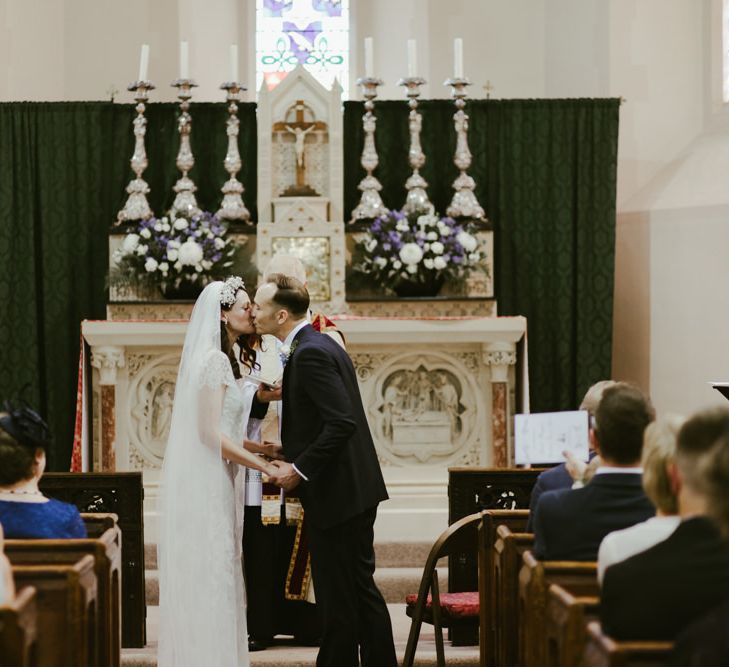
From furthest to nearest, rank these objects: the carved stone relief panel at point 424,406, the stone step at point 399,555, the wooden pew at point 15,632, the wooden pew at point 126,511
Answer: the carved stone relief panel at point 424,406, the stone step at point 399,555, the wooden pew at point 126,511, the wooden pew at point 15,632

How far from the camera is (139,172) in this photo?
29.8 ft

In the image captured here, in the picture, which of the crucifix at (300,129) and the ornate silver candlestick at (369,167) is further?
the crucifix at (300,129)

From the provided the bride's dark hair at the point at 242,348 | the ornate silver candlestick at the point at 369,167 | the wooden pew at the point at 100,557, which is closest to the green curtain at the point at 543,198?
the ornate silver candlestick at the point at 369,167

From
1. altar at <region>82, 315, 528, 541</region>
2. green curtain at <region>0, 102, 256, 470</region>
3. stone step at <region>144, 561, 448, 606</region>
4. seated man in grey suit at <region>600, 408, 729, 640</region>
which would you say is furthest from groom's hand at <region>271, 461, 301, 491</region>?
green curtain at <region>0, 102, 256, 470</region>

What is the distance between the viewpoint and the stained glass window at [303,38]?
1220 centimetres

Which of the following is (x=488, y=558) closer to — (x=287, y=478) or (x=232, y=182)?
(x=287, y=478)

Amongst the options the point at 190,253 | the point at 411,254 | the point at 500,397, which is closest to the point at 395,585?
the point at 500,397

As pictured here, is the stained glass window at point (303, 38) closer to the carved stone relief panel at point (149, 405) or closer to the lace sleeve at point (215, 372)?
the carved stone relief panel at point (149, 405)

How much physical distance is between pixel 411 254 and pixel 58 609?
5.19 m

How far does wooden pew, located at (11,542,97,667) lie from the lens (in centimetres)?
369

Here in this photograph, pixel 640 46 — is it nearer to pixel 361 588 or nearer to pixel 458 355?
pixel 458 355

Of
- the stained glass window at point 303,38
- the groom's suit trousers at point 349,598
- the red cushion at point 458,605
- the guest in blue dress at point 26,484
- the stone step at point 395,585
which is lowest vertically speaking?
the stone step at point 395,585

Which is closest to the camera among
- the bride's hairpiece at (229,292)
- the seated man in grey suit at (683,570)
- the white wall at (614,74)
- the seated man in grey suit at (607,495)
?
the seated man in grey suit at (683,570)

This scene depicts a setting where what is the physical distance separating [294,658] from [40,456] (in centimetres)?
222
